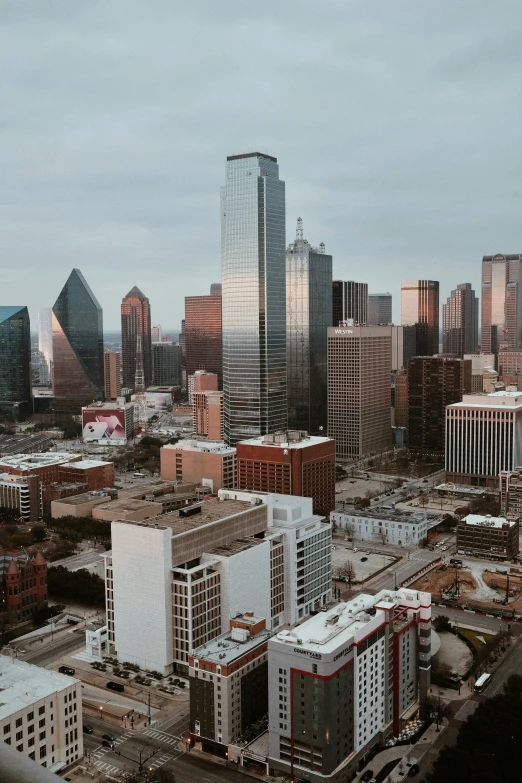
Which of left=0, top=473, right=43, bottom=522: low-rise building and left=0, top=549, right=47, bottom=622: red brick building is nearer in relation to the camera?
left=0, top=549, right=47, bottom=622: red brick building

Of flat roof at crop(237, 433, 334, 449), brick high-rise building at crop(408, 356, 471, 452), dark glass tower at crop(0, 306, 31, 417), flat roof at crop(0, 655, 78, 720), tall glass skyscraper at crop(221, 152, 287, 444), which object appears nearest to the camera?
flat roof at crop(0, 655, 78, 720)

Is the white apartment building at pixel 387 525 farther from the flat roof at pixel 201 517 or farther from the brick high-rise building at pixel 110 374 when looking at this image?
the brick high-rise building at pixel 110 374

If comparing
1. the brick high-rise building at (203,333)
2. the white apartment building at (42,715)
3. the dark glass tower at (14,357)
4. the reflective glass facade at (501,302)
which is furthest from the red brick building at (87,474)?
the reflective glass facade at (501,302)

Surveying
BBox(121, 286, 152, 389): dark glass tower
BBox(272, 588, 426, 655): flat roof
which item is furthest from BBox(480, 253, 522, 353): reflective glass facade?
BBox(272, 588, 426, 655): flat roof

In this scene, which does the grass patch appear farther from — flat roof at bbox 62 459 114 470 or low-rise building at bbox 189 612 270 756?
flat roof at bbox 62 459 114 470

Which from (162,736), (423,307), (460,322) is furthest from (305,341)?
(460,322)

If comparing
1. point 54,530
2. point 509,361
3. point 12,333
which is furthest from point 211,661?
point 509,361

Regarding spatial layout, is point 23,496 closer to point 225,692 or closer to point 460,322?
point 225,692
